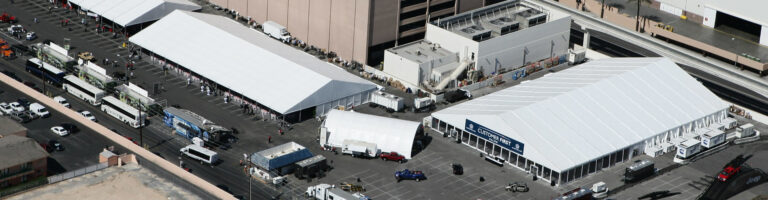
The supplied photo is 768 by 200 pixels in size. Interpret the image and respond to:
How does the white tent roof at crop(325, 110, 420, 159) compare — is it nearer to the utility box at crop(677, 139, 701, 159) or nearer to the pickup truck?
the pickup truck

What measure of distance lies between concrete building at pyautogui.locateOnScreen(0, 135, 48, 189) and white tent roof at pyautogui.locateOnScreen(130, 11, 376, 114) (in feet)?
119

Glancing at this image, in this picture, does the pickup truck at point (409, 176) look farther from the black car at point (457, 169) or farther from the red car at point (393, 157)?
the red car at point (393, 157)

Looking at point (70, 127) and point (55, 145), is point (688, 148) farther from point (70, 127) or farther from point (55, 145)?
point (55, 145)

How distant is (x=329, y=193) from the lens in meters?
152

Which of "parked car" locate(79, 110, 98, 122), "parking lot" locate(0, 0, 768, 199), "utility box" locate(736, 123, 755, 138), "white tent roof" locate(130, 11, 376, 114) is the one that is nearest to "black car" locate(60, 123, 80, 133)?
"parking lot" locate(0, 0, 768, 199)

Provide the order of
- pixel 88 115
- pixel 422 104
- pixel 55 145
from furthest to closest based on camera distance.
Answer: pixel 422 104
pixel 88 115
pixel 55 145

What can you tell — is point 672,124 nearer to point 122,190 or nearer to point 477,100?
point 477,100

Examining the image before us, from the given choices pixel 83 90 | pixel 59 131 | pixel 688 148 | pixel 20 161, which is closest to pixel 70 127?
pixel 59 131

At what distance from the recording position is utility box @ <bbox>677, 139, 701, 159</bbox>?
168000 mm

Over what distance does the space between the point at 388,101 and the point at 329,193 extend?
109 feet

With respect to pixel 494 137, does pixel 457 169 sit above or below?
below

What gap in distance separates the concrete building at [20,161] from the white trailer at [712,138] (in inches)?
3503

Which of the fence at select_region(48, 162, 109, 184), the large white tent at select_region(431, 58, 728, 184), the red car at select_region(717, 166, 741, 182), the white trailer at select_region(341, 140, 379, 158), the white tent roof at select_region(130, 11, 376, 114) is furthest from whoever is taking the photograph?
the white tent roof at select_region(130, 11, 376, 114)

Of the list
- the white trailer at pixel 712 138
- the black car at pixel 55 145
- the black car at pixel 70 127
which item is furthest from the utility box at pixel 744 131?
the black car at pixel 55 145
